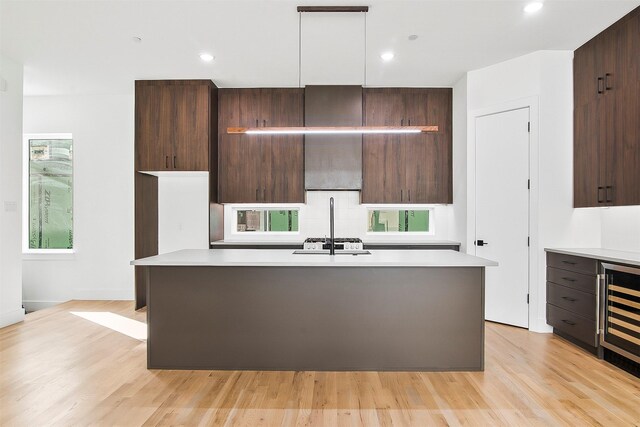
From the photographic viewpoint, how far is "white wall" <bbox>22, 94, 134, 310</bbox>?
5301mm

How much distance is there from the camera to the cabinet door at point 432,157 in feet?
16.1

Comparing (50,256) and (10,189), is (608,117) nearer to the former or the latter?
(10,189)

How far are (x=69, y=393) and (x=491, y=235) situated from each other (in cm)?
418

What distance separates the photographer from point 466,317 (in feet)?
9.25

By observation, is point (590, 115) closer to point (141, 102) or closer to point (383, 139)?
point (383, 139)

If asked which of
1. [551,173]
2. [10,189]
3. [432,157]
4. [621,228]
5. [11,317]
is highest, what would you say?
[432,157]

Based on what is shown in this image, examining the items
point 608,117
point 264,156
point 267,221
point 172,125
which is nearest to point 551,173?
point 608,117

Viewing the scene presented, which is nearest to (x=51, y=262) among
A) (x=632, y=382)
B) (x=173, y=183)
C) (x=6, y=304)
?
(x=6, y=304)

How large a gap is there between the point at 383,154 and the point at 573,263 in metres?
2.49

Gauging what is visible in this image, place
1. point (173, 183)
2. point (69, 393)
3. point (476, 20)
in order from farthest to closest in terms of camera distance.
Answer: point (173, 183) → point (476, 20) → point (69, 393)

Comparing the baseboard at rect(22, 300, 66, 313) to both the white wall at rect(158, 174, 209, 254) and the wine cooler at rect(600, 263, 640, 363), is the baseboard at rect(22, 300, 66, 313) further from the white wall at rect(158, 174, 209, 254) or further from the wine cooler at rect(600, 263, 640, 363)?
the wine cooler at rect(600, 263, 640, 363)

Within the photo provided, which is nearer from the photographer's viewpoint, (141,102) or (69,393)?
(69,393)

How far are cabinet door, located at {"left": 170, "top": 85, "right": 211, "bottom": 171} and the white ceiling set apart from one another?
0.23m

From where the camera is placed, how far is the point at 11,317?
4113 millimetres
